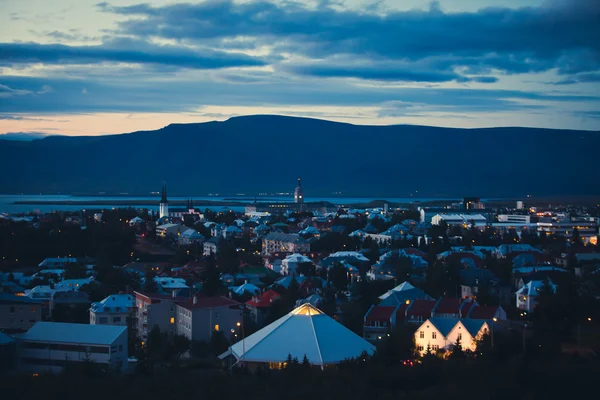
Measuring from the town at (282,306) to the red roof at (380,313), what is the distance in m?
0.04

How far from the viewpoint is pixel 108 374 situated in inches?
480

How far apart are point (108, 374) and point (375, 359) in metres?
3.53

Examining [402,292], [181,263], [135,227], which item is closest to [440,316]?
[402,292]

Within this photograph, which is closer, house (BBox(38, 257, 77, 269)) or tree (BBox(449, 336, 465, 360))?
tree (BBox(449, 336, 465, 360))

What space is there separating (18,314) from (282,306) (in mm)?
4735

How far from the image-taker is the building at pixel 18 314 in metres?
16.7

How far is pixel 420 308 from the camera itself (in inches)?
669

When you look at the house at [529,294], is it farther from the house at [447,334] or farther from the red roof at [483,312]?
the house at [447,334]

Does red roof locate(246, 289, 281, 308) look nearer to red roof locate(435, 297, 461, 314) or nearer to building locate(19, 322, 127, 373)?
red roof locate(435, 297, 461, 314)

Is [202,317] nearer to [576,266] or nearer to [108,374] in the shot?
[108,374]

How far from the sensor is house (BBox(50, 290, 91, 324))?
17359 mm

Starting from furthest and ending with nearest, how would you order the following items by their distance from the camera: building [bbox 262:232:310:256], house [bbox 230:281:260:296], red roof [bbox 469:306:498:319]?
building [bbox 262:232:310:256], house [bbox 230:281:260:296], red roof [bbox 469:306:498:319]

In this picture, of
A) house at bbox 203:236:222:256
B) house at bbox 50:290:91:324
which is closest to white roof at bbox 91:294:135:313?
house at bbox 50:290:91:324

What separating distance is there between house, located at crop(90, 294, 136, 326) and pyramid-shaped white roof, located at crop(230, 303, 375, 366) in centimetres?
338
